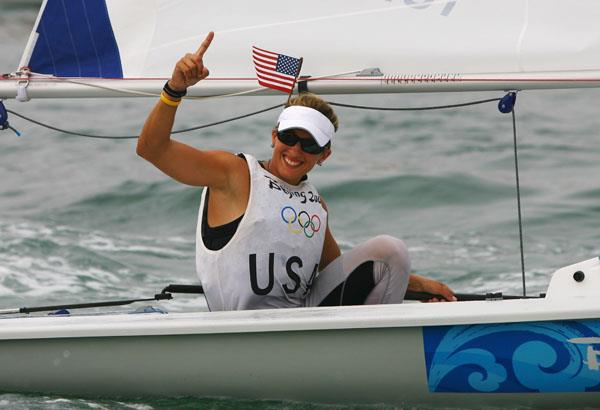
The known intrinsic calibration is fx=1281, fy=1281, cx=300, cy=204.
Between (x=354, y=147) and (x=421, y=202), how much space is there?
1.68 m

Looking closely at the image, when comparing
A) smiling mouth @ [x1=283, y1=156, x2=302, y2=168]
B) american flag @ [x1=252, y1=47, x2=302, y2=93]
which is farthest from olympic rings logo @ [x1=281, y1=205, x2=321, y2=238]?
american flag @ [x1=252, y1=47, x2=302, y2=93]

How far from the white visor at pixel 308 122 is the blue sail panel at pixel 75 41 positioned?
0.72 metres

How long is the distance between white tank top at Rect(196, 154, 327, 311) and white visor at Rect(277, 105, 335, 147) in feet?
0.45

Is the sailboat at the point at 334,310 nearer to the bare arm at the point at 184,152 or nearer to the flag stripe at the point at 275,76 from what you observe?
the flag stripe at the point at 275,76

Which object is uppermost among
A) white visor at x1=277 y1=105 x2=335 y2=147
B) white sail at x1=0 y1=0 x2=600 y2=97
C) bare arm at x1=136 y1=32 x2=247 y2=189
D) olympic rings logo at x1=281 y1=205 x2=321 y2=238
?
white sail at x1=0 y1=0 x2=600 y2=97

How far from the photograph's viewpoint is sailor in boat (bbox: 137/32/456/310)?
312 centimetres

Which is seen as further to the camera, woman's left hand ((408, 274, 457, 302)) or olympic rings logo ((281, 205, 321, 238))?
woman's left hand ((408, 274, 457, 302))

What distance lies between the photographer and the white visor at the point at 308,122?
312cm

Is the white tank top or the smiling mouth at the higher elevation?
the smiling mouth

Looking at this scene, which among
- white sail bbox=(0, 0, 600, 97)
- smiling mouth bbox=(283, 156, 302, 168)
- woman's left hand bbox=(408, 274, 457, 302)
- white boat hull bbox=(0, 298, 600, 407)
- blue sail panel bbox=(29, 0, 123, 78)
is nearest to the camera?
white boat hull bbox=(0, 298, 600, 407)

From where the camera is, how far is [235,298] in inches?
126

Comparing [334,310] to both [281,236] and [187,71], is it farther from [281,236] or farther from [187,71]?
[187,71]

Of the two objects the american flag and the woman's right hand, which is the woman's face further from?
the woman's right hand

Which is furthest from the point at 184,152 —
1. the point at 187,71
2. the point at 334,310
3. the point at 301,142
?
the point at 334,310
